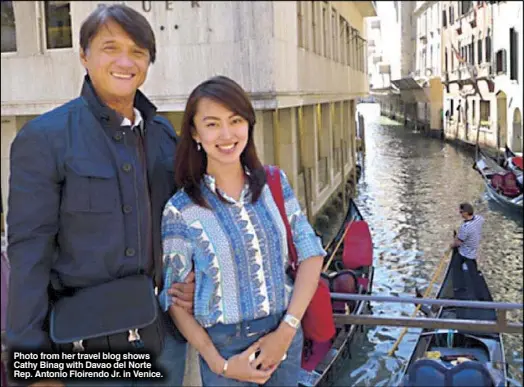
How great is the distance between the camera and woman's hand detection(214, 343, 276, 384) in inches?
42.3

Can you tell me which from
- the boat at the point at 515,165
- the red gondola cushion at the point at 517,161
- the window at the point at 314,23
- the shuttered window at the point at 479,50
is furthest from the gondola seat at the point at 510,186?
the shuttered window at the point at 479,50

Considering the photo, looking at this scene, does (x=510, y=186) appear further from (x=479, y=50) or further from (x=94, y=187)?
(x=94, y=187)

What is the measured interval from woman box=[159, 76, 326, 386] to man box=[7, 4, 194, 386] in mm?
32

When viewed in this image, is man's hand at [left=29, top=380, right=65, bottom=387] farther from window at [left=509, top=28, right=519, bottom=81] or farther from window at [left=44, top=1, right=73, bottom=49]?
window at [left=509, top=28, right=519, bottom=81]

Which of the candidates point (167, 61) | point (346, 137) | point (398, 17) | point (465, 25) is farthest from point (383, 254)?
point (398, 17)

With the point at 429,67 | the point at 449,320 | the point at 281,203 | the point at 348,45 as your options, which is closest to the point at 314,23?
the point at 348,45

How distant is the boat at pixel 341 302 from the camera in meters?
3.33

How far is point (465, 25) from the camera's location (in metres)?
19.0

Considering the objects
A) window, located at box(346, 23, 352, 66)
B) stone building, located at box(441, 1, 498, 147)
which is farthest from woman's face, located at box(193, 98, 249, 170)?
stone building, located at box(441, 1, 498, 147)

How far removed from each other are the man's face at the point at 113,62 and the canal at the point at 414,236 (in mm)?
2795

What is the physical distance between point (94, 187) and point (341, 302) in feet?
7.63

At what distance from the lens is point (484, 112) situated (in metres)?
17.6

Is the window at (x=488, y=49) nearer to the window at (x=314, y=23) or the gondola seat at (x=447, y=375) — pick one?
the window at (x=314, y=23)

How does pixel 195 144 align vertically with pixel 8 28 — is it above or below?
below
